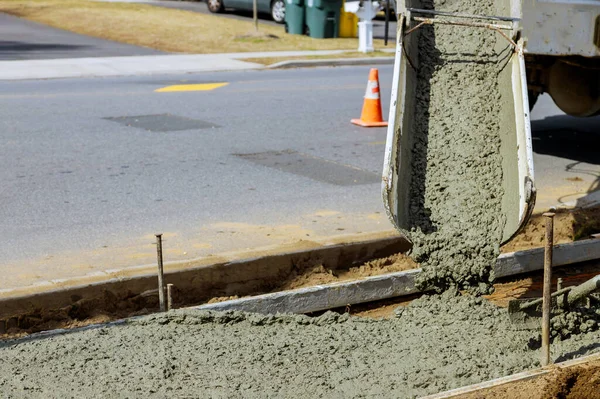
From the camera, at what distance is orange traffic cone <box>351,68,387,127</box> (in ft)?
41.8

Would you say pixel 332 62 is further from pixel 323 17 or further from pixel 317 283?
pixel 317 283

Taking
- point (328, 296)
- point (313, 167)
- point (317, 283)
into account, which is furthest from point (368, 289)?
point (313, 167)

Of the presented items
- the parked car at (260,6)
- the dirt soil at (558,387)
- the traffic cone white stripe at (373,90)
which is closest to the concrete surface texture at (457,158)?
the dirt soil at (558,387)

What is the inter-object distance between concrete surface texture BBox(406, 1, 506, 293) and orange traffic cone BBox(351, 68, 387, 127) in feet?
15.6

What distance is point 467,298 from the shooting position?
570 cm

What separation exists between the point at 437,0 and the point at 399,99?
70.5 inches

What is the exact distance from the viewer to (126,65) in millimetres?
19938

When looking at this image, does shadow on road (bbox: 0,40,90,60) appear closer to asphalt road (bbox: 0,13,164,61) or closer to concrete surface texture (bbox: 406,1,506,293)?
asphalt road (bbox: 0,13,164,61)

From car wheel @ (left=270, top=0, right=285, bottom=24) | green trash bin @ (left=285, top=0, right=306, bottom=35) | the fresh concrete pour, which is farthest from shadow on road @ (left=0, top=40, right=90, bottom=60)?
the fresh concrete pour

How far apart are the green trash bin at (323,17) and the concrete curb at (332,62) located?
496 cm

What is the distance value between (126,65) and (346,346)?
52.0 feet

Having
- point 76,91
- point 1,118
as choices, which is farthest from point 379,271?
point 76,91

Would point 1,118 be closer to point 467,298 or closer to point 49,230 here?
point 49,230

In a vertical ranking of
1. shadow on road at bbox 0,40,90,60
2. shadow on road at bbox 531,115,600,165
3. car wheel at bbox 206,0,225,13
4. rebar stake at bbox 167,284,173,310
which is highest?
car wheel at bbox 206,0,225,13
